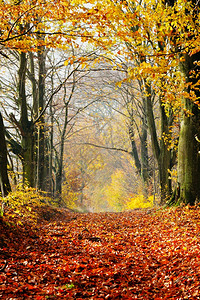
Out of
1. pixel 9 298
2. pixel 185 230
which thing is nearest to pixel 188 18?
pixel 185 230

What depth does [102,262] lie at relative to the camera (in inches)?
189

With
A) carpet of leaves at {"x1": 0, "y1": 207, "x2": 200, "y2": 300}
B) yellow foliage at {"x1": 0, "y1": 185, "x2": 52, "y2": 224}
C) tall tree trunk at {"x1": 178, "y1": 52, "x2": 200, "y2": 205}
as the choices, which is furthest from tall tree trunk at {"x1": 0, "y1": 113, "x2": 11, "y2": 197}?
tall tree trunk at {"x1": 178, "y1": 52, "x2": 200, "y2": 205}

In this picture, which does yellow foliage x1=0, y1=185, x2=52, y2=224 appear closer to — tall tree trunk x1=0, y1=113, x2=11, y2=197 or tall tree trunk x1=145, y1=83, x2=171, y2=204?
tall tree trunk x1=0, y1=113, x2=11, y2=197

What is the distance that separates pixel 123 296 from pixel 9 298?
1402 millimetres

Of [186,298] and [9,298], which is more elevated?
[9,298]

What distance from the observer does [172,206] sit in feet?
28.7

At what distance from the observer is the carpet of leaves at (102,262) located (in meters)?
3.64

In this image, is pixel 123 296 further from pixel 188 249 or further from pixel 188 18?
pixel 188 18

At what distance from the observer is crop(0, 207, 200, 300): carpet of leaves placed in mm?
3639

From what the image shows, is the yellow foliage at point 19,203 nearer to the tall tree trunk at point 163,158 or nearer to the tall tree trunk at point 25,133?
the tall tree trunk at point 25,133

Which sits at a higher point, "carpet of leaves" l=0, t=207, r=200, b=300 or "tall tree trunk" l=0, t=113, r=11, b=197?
"tall tree trunk" l=0, t=113, r=11, b=197

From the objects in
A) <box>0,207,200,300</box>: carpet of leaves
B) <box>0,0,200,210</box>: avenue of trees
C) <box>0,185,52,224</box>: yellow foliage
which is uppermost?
<box>0,0,200,210</box>: avenue of trees

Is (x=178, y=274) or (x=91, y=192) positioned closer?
(x=178, y=274)

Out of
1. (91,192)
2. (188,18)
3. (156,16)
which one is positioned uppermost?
(156,16)
